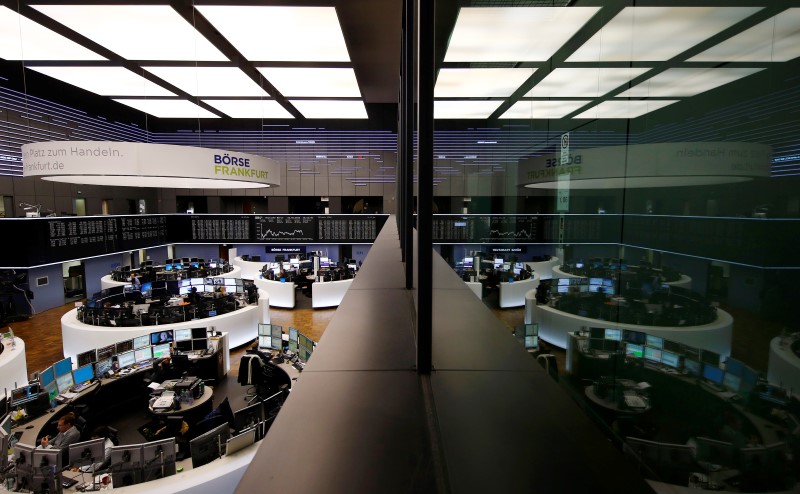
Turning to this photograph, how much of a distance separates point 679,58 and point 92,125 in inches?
617

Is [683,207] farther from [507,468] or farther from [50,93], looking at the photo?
[50,93]

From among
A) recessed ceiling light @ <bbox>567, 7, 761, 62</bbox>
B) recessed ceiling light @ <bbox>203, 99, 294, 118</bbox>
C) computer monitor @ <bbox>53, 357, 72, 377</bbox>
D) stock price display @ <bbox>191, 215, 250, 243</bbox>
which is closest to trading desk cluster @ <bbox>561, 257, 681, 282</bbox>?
recessed ceiling light @ <bbox>567, 7, 761, 62</bbox>

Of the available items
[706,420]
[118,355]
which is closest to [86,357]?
[118,355]

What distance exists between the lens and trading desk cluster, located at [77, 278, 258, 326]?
7.93 m

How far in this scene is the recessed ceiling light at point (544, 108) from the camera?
2.81 feet

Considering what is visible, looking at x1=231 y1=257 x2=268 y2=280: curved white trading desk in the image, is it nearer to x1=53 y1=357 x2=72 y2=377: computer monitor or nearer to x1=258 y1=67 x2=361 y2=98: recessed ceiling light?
x1=258 y1=67 x2=361 y2=98: recessed ceiling light

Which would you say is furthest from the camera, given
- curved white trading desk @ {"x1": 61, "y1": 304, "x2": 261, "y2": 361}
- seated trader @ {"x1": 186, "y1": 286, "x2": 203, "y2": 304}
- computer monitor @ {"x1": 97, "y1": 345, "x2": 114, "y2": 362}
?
seated trader @ {"x1": 186, "y1": 286, "x2": 203, "y2": 304}

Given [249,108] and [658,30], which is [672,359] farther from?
[249,108]

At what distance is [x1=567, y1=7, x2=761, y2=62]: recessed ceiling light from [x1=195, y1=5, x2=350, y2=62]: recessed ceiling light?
5.21 m

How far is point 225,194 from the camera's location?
50.5ft

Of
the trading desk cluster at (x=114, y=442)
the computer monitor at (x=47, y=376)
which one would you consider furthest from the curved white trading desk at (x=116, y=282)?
the computer monitor at (x=47, y=376)

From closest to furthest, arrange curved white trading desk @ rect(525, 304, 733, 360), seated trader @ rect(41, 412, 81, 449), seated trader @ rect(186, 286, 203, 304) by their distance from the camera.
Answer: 1. curved white trading desk @ rect(525, 304, 733, 360)
2. seated trader @ rect(41, 412, 81, 449)
3. seated trader @ rect(186, 286, 203, 304)

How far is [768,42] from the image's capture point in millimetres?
300

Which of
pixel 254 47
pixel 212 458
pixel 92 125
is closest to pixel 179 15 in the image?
pixel 254 47
